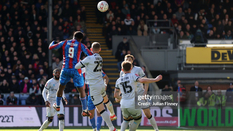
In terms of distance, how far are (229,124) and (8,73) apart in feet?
31.8

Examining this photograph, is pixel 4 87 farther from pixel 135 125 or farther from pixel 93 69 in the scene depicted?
pixel 135 125

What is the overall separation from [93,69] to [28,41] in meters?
10.3

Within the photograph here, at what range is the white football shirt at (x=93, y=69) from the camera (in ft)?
29.9

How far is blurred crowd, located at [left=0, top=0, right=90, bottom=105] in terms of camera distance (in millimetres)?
16266

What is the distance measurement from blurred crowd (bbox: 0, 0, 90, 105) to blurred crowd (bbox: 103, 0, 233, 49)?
1.88m

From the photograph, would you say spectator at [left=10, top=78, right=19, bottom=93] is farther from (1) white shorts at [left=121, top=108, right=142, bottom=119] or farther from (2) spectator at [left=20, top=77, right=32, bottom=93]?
(1) white shorts at [left=121, top=108, right=142, bottom=119]

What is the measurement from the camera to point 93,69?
30.3 ft

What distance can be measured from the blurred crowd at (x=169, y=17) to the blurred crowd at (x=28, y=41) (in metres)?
1.88

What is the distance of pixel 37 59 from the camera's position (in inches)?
696

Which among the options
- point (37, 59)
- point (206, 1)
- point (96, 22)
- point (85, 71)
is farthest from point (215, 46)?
point (85, 71)

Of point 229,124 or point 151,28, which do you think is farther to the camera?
point 151,28

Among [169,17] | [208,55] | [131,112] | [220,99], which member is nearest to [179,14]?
[169,17]

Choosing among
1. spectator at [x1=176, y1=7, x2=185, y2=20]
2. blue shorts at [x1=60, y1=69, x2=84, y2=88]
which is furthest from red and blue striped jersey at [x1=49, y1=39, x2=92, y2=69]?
spectator at [x1=176, y1=7, x2=185, y2=20]

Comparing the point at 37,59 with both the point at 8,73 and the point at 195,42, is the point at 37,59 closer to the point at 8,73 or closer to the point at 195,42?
the point at 8,73
